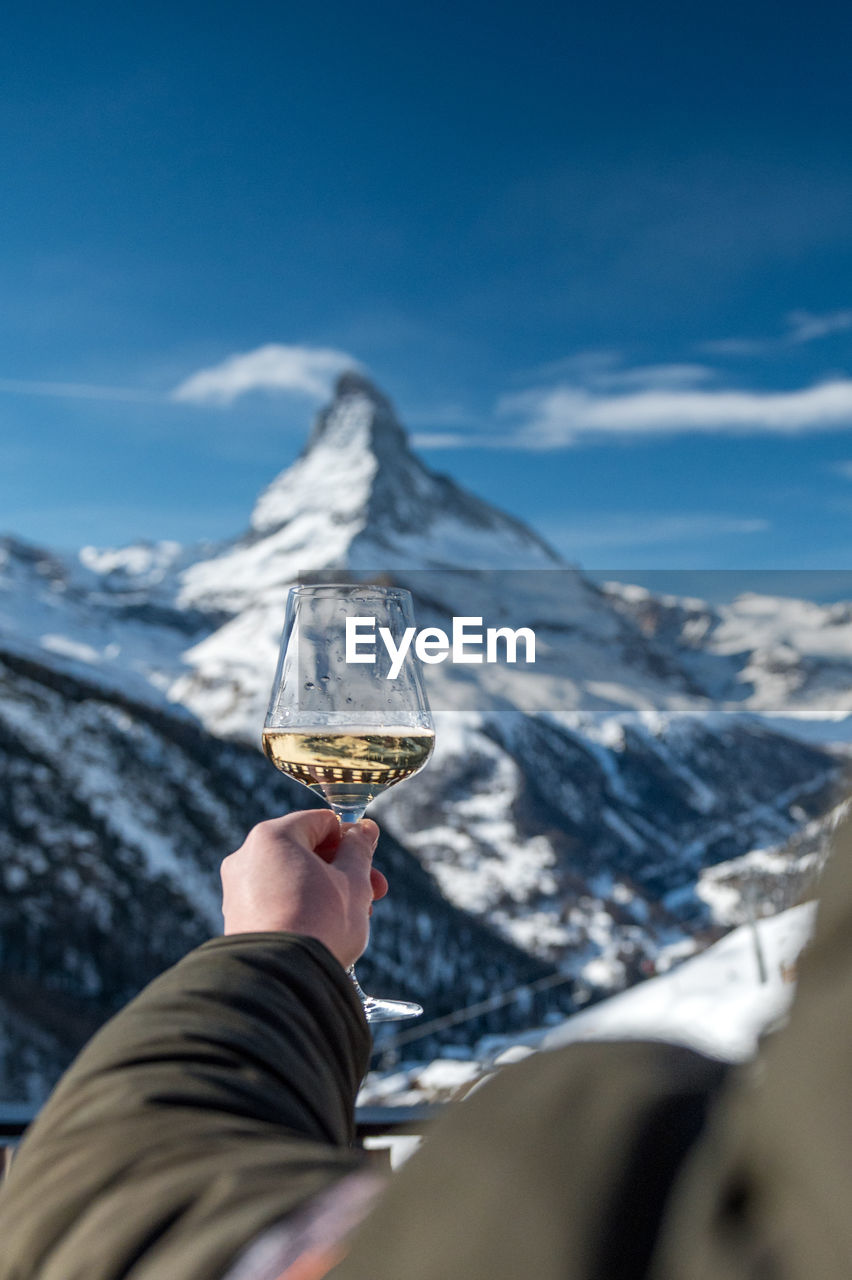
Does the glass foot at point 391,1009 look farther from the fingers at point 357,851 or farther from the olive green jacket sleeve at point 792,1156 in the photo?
the olive green jacket sleeve at point 792,1156

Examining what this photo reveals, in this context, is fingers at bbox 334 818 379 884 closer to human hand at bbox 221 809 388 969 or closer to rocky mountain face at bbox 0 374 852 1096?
human hand at bbox 221 809 388 969

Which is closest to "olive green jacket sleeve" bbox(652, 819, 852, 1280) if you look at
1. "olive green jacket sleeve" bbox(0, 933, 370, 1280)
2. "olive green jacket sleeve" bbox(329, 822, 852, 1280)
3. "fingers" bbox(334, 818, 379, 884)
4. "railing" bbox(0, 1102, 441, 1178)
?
"olive green jacket sleeve" bbox(329, 822, 852, 1280)

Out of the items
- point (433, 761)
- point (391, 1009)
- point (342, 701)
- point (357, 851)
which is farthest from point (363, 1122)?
point (433, 761)

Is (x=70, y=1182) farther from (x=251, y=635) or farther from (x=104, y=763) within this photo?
(x=251, y=635)

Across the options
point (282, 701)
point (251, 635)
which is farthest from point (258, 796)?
point (251, 635)

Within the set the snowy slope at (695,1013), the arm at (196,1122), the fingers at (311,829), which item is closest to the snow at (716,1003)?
the snowy slope at (695,1013)

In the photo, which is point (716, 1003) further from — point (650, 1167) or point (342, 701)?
point (650, 1167)
